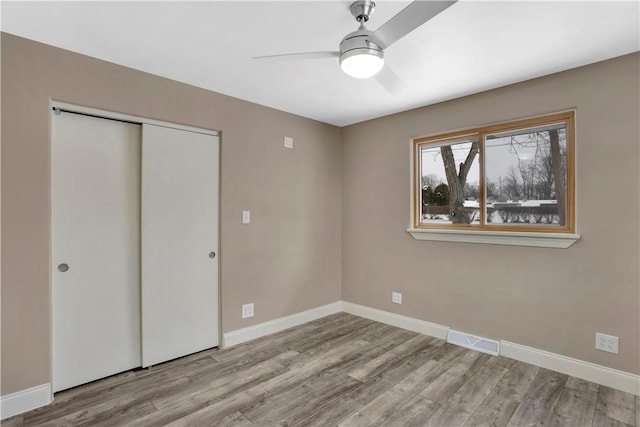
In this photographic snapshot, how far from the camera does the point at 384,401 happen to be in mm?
2189

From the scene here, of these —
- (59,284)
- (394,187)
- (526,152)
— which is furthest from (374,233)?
(59,284)

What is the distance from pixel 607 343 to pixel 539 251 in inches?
30.4

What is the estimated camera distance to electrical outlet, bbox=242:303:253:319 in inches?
126

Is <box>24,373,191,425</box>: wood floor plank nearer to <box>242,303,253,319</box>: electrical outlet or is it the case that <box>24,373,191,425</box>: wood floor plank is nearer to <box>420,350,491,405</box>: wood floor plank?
<box>242,303,253,319</box>: electrical outlet

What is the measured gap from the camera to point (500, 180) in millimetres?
2963

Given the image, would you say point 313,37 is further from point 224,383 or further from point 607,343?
point 607,343

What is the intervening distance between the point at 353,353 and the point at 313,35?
2610 millimetres

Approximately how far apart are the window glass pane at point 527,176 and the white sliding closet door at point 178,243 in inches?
103

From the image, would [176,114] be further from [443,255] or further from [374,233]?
[443,255]

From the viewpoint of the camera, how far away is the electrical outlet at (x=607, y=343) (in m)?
2.33

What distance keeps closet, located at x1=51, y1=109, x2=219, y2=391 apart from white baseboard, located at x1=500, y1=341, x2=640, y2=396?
271 cm

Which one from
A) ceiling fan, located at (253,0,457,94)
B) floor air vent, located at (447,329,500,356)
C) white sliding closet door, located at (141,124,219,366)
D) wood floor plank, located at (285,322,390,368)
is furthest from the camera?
floor air vent, located at (447,329,500,356)

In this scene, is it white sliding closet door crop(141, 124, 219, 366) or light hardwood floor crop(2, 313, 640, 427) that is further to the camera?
white sliding closet door crop(141, 124, 219, 366)

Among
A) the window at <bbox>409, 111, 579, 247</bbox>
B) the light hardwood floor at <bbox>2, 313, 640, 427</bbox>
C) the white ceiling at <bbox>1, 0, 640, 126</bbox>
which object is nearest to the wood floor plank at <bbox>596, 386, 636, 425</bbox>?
the light hardwood floor at <bbox>2, 313, 640, 427</bbox>
